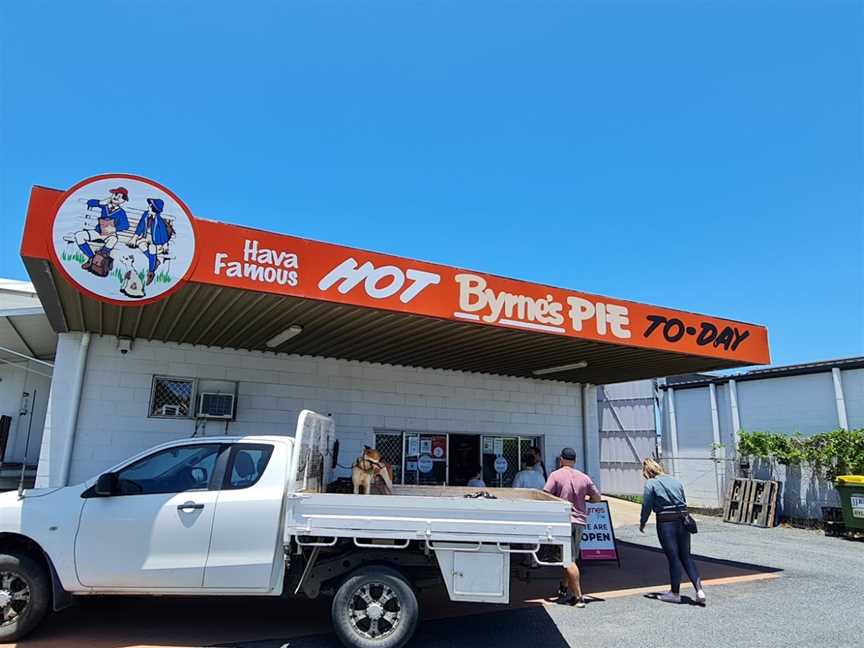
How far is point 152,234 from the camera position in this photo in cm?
584

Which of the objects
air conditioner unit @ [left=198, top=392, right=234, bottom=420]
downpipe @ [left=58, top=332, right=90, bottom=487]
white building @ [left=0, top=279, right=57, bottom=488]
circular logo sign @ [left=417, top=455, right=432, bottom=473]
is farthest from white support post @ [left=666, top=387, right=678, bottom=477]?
white building @ [left=0, top=279, right=57, bottom=488]

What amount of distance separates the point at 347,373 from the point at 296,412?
43.9 inches

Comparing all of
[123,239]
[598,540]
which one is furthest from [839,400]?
[123,239]

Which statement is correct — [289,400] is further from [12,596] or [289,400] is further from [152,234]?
[12,596]

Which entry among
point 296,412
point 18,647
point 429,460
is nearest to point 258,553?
point 18,647

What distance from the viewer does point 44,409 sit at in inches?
445

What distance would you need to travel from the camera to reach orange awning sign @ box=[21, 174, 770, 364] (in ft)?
18.4

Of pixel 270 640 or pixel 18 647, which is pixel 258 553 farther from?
pixel 18 647

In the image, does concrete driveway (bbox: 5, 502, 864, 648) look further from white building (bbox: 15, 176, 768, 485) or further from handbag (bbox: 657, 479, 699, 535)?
white building (bbox: 15, 176, 768, 485)

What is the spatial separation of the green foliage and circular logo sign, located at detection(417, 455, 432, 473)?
1096 cm

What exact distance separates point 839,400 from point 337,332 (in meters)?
14.9

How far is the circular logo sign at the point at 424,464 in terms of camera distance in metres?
10.8

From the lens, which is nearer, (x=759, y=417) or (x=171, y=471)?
(x=171, y=471)

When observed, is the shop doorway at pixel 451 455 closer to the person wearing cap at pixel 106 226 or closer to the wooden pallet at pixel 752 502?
the person wearing cap at pixel 106 226
